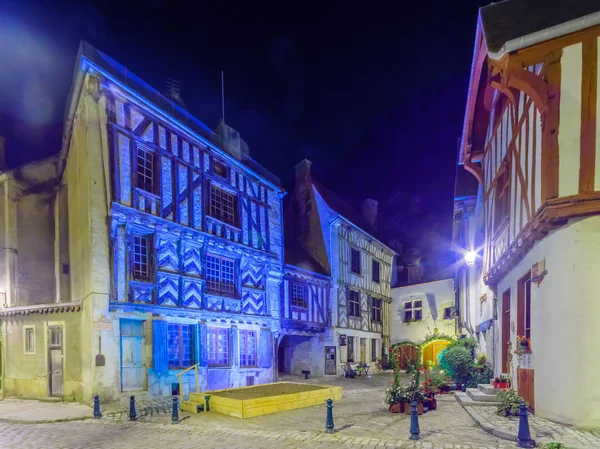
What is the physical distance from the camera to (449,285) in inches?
1073

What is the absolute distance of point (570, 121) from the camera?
693 centimetres

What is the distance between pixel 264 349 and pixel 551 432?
11992 mm

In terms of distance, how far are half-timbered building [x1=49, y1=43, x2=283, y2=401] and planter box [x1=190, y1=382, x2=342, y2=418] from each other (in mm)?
1658

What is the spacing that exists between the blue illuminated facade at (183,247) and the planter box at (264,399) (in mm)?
2623

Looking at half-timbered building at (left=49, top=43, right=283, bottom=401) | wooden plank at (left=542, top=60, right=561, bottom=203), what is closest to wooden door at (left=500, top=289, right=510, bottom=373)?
wooden plank at (left=542, top=60, right=561, bottom=203)

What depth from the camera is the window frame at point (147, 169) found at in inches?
500

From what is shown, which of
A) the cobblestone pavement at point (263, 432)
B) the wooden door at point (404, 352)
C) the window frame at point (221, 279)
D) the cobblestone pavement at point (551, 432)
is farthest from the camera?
the wooden door at point (404, 352)

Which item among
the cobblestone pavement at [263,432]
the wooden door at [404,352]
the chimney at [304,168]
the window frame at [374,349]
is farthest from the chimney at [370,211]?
the cobblestone pavement at [263,432]

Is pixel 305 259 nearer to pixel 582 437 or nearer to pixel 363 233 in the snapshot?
pixel 363 233

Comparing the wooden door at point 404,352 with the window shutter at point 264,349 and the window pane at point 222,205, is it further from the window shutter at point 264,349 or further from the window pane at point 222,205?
the window pane at point 222,205

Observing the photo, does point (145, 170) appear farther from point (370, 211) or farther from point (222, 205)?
point (370, 211)

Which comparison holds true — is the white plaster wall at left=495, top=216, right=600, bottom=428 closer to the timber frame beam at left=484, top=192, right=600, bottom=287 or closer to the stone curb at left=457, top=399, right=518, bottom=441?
the timber frame beam at left=484, top=192, right=600, bottom=287

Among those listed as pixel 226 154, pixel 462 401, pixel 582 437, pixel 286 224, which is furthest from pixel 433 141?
pixel 582 437

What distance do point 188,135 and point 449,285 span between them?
19557 mm
